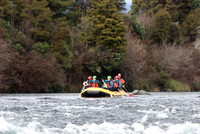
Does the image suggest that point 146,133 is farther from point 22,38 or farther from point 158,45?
point 158,45

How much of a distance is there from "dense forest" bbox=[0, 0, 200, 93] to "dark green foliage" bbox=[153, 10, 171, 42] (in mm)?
4906

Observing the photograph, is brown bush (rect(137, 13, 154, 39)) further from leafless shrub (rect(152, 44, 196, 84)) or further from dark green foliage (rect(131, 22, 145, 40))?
leafless shrub (rect(152, 44, 196, 84))

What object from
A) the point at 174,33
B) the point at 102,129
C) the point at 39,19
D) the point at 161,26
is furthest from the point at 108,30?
the point at 102,129

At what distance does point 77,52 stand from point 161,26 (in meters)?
30.1

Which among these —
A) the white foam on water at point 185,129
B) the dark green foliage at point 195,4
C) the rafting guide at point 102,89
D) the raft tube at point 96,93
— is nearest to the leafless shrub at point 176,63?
the dark green foliage at point 195,4

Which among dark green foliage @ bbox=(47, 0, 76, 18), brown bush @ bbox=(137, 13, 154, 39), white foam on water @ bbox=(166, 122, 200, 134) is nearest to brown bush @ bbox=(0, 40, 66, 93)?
dark green foliage @ bbox=(47, 0, 76, 18)

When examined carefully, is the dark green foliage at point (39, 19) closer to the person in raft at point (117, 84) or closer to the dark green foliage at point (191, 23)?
the person in raft at point (117, 84)

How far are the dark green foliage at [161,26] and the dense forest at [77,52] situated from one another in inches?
193

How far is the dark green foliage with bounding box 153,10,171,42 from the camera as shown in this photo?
256ft

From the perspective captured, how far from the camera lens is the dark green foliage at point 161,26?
7794 centimetres

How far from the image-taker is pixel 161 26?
79.4 meters

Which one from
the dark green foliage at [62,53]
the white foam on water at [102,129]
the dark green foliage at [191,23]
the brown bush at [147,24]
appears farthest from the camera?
the dark green foliage at [191,23]

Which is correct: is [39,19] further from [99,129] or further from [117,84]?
[99,129]

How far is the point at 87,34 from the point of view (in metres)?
57.7
